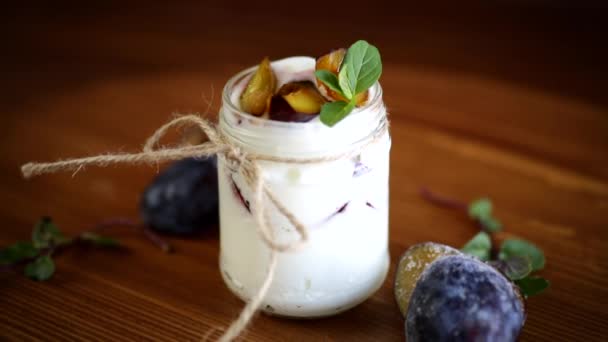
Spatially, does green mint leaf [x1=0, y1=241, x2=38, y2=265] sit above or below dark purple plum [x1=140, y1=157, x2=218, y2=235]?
below

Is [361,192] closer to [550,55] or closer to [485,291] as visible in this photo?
[485,291]

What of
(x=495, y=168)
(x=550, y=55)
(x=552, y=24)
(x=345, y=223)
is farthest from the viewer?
(x=552, y=24)

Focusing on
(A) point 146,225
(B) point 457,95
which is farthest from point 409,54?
(A) point 146,225

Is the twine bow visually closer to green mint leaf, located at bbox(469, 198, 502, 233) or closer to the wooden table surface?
the wooden table surface

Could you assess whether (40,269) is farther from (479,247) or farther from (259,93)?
(479,247)

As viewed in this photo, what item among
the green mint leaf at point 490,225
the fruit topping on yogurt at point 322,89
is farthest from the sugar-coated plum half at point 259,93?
the green mint leaf at point 490,225

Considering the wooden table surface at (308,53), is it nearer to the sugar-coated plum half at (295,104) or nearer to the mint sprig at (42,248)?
the mint sprig at (42,248)

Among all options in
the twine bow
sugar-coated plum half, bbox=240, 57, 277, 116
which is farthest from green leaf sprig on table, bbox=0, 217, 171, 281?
sugar-coated plum half, bbox=240, 57, 277, 116
